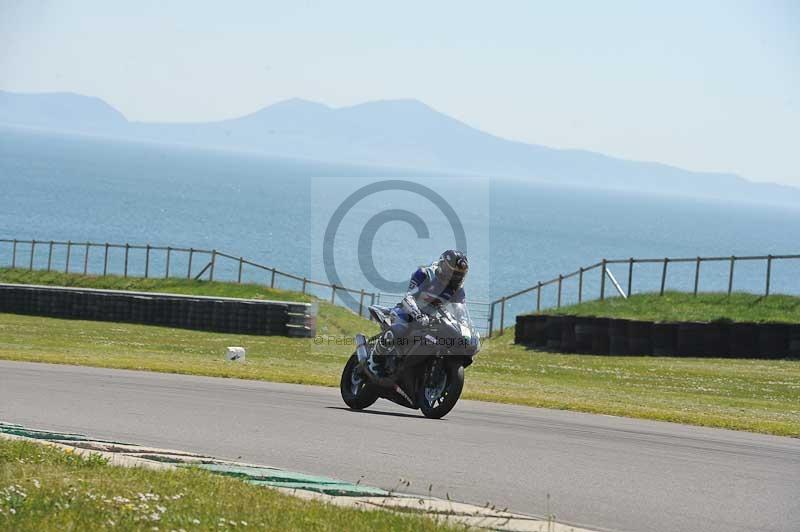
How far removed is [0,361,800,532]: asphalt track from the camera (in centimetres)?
906

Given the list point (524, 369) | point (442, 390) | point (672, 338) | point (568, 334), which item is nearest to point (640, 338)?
point (672, 338)

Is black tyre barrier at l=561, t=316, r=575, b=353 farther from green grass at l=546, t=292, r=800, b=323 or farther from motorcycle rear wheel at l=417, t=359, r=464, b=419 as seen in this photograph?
motorcycle rear wheel at l=417, t=359, r=464, b=419

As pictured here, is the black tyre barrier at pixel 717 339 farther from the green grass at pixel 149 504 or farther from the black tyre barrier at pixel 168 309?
the green grass at pixel 149 504

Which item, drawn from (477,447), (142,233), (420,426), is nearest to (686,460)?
(477,447)

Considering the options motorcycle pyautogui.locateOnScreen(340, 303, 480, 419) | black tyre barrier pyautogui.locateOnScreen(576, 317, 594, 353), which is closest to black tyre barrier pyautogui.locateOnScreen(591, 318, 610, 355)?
black tyre barrier pyautogui.locateOnScreen(576, 317, 594, 353)

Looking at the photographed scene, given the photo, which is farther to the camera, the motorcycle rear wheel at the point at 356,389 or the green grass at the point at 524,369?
the green grass at the point at 524,369

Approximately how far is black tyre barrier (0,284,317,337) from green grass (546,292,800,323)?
8.22 meters

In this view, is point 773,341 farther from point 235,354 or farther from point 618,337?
point 235,354

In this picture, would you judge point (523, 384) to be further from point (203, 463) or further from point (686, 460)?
point (203, 463)

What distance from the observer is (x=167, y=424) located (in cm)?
1262

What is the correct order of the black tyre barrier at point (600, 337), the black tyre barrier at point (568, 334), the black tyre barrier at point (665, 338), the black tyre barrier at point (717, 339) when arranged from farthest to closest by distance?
the black tyre barrier at point (568, 334) → the black tyre barrier at point (600, 337) → the black tyre barrier at point (665, 338) → the black tyre barrier at point (717, 339)

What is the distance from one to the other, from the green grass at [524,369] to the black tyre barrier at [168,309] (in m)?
0.65

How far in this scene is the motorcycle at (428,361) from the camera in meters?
13.6

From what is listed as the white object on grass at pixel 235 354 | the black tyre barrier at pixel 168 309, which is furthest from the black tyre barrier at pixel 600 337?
the white object on grass at pixel 235 354
